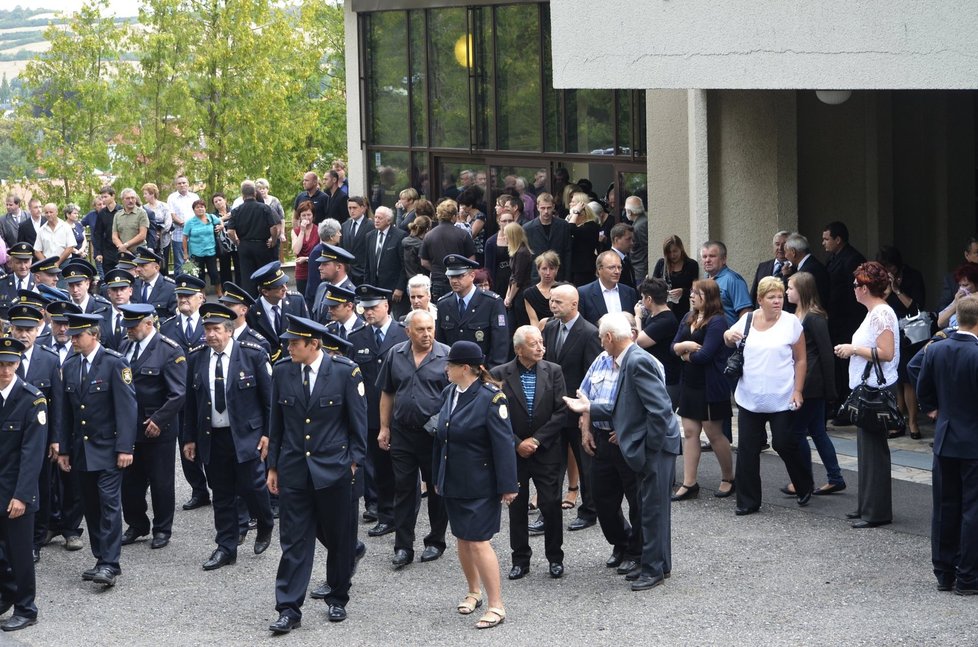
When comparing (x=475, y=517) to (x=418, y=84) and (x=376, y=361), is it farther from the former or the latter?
(x=418, y=84)

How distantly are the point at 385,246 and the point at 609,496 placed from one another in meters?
7.49

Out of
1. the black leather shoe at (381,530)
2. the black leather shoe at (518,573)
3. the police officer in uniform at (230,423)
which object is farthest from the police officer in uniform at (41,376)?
the black leather shoe at (518,573)

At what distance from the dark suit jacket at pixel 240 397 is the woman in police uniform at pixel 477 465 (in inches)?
79.4

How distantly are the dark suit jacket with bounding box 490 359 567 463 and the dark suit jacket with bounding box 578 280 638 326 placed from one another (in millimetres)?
2314

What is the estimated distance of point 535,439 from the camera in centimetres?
932

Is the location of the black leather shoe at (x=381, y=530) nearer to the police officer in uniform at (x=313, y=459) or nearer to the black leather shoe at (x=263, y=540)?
the black leather shoe at (x=263, y=540)

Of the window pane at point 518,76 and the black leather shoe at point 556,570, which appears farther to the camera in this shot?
the window pane at point 518,76

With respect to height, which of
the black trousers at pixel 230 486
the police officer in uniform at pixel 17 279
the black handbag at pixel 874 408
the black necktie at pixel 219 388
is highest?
the police officer in uniform at pixel 17 279

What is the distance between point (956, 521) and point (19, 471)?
5739mm

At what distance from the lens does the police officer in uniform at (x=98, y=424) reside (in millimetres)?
9820

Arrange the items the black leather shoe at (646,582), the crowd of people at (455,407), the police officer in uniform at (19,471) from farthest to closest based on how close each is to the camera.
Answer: the black leather shoe at (646,582) → the police officer in uniform at (19,471) → the crowd of people at (455,407)

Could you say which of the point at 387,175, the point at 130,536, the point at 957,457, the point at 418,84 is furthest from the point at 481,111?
the point at 957,457

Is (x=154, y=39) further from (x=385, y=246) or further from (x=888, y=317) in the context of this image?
(x=888, y=317)

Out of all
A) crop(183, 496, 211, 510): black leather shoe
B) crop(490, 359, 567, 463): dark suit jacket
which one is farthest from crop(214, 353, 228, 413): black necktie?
crop(490, 359, 567, 463): dark suit jacket
